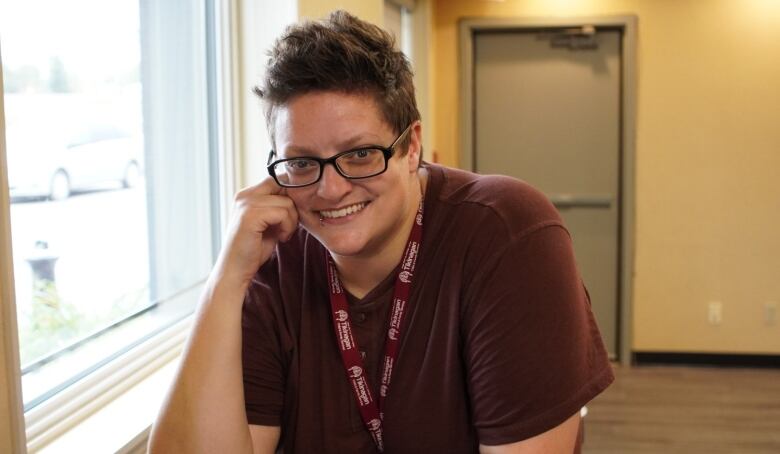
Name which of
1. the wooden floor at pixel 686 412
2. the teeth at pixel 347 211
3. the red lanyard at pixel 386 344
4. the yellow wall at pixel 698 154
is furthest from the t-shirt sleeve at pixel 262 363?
the yellow wall at pixel 698 154

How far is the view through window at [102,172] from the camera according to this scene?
1646 mm

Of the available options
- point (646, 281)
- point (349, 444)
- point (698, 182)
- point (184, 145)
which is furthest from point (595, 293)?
point (349, 444)

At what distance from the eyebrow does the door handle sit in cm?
398

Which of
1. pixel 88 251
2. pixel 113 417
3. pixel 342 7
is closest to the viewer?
pixel 113 417

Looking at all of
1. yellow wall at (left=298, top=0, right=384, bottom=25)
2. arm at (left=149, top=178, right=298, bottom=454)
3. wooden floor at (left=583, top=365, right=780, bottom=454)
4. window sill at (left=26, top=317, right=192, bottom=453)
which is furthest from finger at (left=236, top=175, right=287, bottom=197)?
wooden floor at (left=583, top=365, right=780, bottom=454)

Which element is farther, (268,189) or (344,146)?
(268,189)

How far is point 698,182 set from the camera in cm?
498

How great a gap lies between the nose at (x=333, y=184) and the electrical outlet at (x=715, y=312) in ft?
14.1

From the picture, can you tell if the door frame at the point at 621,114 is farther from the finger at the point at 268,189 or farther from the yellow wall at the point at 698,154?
the finger at the point at 268,189

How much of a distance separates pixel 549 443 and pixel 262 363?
0.49m

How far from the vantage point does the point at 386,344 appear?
55.2 inches

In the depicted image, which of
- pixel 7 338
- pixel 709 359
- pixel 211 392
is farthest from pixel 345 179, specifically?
pixel 709 359

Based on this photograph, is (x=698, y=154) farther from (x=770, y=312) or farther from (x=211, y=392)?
(x=211, y=392)

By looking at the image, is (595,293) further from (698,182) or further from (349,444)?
(349,444)
